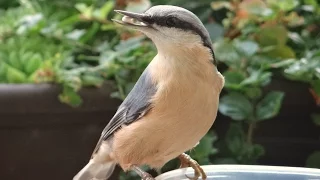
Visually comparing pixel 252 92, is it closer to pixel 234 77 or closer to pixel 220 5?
pixel 234 77

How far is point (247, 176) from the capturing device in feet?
2.75

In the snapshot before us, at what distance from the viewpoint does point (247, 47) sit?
3.47ft

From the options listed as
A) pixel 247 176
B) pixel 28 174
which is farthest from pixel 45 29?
pixel 247 176

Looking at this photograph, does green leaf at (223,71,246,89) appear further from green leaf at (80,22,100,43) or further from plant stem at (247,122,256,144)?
green leaf at (80,22,100,43)

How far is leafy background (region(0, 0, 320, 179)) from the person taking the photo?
1021 millimetres

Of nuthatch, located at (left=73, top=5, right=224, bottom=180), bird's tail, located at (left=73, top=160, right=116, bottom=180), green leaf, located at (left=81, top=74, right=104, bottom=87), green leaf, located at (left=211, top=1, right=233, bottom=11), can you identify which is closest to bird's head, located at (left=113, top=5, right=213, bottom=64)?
nuthatch, located at (left=73, top=5, right=224, bottom=180)

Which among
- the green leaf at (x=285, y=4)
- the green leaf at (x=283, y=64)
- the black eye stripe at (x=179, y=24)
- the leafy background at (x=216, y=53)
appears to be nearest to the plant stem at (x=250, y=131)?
the leafy background at (x=216, y=53)

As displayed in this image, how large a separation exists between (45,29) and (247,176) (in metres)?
0.50

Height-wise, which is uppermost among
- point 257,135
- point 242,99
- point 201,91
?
point 201,91

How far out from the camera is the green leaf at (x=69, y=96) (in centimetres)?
100

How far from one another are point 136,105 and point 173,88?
0.08m

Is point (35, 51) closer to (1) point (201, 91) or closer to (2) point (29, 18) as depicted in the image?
(2) point (29, 18)

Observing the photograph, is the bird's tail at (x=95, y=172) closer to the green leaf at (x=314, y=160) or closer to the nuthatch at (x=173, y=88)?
the nuthatch at (x=173, y=88)

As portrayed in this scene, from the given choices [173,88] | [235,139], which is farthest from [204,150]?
[173,88]
